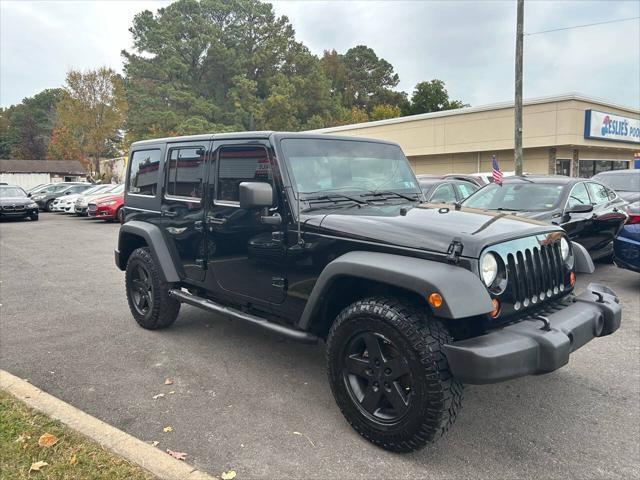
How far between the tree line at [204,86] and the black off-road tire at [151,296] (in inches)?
1377

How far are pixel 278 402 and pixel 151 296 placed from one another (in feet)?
7.06

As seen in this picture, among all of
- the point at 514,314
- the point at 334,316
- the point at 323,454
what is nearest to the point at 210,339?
the point at 334,316

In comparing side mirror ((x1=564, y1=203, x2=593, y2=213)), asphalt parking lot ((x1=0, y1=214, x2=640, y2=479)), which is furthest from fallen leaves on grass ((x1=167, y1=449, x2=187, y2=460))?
side mirror ((x1=564, y1=203, x2=593, y2=213))

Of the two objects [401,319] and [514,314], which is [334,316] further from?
[514,314]

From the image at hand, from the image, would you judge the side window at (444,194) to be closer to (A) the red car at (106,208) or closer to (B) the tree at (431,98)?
(A) the red car at (106,208)

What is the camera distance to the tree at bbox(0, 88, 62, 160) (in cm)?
7662

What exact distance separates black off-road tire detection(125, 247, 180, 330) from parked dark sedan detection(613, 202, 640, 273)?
585 centimetres

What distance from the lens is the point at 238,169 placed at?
4.02m

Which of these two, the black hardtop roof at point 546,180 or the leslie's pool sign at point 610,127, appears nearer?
the black hardtop roof at point 546,180

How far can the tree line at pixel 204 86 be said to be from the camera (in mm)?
40625

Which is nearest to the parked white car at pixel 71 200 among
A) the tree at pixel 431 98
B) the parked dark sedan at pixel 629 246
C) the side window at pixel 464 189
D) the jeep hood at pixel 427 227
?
the side window at pixel 464 189

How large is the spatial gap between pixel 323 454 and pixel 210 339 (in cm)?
239

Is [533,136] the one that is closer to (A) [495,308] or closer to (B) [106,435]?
(A) [495,308]

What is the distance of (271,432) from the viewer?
3.22 metres
